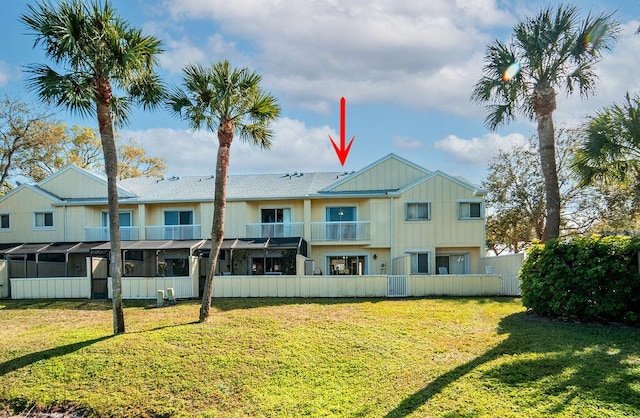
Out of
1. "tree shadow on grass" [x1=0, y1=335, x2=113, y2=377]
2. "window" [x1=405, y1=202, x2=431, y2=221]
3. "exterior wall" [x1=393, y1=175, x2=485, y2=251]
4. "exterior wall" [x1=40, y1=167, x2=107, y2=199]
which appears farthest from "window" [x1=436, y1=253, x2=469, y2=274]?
"exterior wall" [x1=40, y1=167, x2=107, y2=199]

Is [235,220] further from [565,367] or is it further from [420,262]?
[565,367]

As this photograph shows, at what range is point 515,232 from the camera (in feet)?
108

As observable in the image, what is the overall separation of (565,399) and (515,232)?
26.7 m

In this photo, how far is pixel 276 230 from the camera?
25.0 metres

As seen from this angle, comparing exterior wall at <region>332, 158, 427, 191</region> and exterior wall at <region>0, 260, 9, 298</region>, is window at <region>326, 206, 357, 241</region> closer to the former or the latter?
exterior wall at <region>332, 158, 427, 191</region>

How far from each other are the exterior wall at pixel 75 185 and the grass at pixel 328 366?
12629 millimetres

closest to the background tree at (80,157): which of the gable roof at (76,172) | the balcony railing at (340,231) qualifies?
the gable roof at (76,172)

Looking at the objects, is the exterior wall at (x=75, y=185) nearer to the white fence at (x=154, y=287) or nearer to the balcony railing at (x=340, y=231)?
the white fence at (x=154, y=287)

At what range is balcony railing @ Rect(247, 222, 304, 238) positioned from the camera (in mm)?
24953

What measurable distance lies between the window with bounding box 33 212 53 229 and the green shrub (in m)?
25.3

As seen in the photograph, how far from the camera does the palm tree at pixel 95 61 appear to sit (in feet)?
41.0

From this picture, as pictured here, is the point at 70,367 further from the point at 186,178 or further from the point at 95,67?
the point at 186,178

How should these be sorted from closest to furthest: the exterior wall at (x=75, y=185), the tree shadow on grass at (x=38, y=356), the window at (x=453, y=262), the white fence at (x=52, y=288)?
the tree shadow on grass at (x=38, y=356) < the white fence at (x=52, y=288) < the window at (x=453, y=262) < the exterior wall at (x=75, y=185)

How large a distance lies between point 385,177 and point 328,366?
15.6 metres
